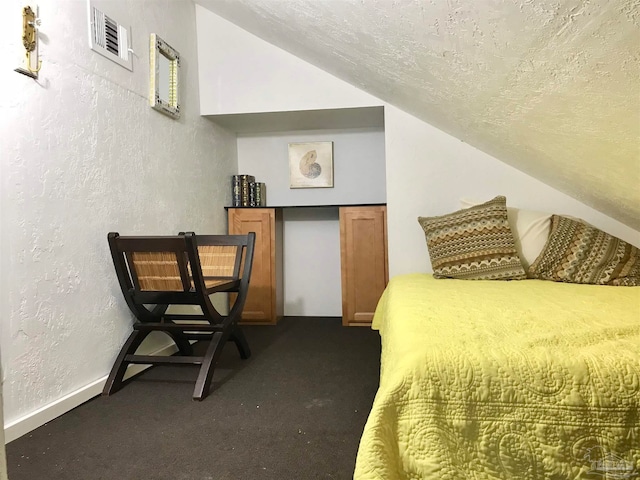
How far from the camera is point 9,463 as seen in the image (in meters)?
1.21

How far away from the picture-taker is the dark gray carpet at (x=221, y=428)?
46.4 inches

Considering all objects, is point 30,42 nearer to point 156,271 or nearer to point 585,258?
point 156,271

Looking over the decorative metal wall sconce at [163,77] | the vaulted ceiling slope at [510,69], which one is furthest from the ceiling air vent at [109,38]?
the vaulted ceiling slope at [510,69]

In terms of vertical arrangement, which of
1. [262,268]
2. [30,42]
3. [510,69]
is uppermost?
[30,42]

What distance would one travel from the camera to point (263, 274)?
10.4 feet

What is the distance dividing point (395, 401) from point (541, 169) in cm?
191

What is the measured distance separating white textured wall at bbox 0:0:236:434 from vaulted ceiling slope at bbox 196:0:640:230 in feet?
3.34

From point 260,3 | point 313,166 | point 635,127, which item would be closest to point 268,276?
point 313,166

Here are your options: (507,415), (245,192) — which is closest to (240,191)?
(245,192)

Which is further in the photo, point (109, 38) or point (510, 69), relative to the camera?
point (109, 38)

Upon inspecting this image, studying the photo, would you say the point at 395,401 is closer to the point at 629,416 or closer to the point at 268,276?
the point at 629,416

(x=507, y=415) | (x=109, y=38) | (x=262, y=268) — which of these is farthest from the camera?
(x=262, y=268)

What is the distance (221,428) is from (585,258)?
6.34 feet

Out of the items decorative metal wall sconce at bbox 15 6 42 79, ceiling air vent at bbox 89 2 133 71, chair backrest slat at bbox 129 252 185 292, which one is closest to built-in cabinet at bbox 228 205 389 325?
chair backrest slat at bbox 129 252 185 292
